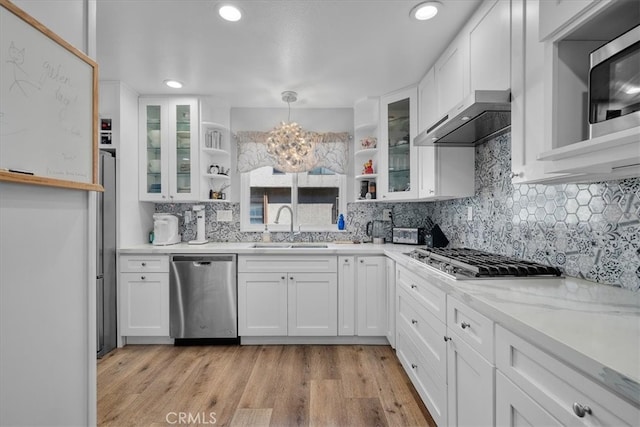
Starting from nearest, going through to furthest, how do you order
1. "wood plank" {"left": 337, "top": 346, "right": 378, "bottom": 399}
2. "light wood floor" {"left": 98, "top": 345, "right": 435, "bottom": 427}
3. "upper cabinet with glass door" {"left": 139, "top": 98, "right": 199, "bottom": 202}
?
"light wood floor" {"left": 98, "top": 345, "right": 435, "bottom": 427} < "wood plank" {"left": 337, "top": 346, "right": 378, "bottom": 399} < "upper cabinet with glass door" {"left": 139, "top": 98, "right": 199, "bottom": 202}

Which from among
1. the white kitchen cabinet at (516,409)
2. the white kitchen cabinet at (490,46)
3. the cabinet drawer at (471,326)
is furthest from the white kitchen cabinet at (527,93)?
the white kitchen cabinet at (516,409)

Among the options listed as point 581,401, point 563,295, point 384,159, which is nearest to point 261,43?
point 384,159

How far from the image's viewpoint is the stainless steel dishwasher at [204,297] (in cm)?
280

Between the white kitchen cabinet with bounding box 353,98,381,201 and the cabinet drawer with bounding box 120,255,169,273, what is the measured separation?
2.10 meters

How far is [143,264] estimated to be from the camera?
9.29 feet

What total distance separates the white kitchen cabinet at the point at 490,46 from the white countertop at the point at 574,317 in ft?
3.23

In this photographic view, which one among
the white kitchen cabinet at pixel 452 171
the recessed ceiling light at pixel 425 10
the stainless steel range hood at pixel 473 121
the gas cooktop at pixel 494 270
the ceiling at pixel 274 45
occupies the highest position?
the ceiling at pixel 274 45

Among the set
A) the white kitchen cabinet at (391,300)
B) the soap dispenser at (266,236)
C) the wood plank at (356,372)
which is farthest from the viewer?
the soap dispenser at (266,236)

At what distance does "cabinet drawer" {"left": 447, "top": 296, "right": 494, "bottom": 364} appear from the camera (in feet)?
3.63

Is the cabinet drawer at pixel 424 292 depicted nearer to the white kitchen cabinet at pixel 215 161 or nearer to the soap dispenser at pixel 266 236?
the soap dispenser at pixel 266 236

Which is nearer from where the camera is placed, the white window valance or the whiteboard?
the whiteboard

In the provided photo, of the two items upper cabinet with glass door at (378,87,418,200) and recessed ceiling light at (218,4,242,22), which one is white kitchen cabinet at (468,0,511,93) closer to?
upper cabinet with glass door at (378,87,418,200)

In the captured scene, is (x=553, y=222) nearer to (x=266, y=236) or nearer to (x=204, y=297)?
(x=266, y=236)

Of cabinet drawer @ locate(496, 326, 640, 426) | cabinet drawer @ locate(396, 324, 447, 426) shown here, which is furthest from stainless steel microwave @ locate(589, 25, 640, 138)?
cabinet drawer @ locate(396, 324, 447, 426)
